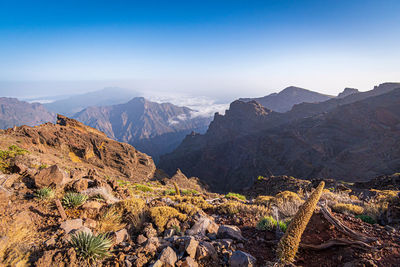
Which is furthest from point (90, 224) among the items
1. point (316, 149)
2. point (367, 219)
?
point (316, 149)

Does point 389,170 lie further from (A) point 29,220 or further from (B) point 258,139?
(A) point 29,220

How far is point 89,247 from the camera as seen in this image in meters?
3.50

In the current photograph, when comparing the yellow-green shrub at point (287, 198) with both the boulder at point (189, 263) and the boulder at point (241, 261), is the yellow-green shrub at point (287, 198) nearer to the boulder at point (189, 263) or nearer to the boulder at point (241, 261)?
the boulder at point (241, 261)

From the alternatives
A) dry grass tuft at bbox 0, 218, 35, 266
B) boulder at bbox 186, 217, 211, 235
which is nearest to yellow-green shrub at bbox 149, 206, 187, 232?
boulder at bbox 186, 217, 211, 235

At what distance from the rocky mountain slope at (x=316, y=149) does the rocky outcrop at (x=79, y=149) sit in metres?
43.8

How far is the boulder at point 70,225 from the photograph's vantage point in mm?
4404

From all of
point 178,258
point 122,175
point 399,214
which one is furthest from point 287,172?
point 178,258

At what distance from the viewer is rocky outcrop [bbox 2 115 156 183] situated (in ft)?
88.2

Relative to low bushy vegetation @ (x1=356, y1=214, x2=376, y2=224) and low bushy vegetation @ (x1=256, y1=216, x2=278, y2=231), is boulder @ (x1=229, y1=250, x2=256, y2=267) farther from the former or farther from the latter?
low bushy vegetation @ (x1=356, y1=214, x2=376, y2=224)

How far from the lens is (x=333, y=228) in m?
4.45

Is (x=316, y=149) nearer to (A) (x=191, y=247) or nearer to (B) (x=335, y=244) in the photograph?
(B) (x=335, y=244)

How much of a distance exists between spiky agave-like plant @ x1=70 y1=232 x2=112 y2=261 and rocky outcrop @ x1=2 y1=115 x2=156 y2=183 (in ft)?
77.0

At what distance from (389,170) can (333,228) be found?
195 ft

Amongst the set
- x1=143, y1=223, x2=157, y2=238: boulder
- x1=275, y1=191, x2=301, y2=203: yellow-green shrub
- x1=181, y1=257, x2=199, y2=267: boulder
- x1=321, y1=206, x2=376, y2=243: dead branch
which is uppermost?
x1=321, y1=206, x2=376, y2=243: dead branch
